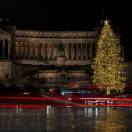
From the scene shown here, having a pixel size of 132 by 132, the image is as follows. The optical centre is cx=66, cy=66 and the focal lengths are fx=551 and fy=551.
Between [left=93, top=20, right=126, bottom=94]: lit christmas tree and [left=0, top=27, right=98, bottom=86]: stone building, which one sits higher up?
[left=0, top=27, right=98, bottom=86]: stone building

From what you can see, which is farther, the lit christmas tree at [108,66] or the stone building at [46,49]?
the stone building at [46,49]

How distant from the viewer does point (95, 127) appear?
33812 millimetres

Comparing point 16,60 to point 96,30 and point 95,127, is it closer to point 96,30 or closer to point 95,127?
point 96,30

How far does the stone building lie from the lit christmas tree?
51.4 meters

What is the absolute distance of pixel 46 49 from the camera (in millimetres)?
153250

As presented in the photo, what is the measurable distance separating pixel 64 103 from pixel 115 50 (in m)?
28.4

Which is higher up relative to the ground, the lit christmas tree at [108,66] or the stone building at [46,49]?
the stone building at [46,49]

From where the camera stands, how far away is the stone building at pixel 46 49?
143 meters

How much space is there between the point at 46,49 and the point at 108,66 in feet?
219

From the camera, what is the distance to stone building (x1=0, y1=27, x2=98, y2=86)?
469 ft

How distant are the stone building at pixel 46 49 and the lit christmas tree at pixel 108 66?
51.4 meters

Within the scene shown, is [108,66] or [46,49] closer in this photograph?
[108,66]

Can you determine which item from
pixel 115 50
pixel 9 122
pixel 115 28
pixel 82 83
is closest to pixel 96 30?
pixel 115 28

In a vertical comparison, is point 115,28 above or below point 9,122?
above
